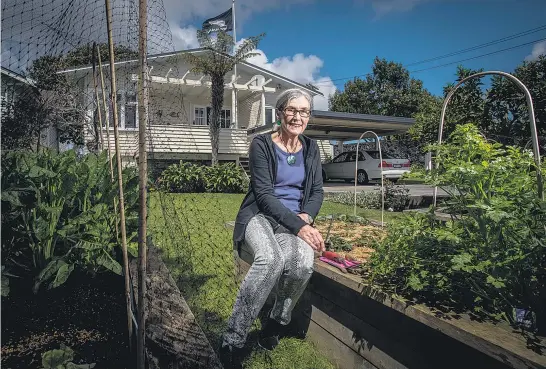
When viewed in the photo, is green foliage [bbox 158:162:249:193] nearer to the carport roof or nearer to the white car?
the carport roof

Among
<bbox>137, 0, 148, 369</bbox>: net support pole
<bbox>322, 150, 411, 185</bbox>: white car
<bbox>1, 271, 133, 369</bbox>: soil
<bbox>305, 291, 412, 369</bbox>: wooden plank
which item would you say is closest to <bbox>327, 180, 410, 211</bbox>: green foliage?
<bbox>322, 150, 411, 185</bbox>: white car

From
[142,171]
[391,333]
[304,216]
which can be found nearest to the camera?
[142,171]

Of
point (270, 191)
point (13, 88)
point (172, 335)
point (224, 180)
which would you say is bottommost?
point (224, 180)

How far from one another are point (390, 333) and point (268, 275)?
641 millimetres

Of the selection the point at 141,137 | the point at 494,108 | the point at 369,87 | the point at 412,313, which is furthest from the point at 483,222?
the point at 369,87

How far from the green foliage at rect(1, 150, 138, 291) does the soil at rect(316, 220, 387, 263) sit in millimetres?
1602

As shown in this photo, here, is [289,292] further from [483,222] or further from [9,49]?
[9,49]

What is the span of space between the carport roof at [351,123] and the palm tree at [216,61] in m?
2.31

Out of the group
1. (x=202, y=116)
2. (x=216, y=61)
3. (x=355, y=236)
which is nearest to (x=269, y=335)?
(x=355, y=236)

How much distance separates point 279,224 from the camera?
2.19 metres

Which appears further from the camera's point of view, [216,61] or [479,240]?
[216,61]

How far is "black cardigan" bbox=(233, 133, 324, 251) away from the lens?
210cm

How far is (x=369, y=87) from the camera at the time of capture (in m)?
33.0

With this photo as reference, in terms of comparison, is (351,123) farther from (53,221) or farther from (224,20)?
(53,221)
